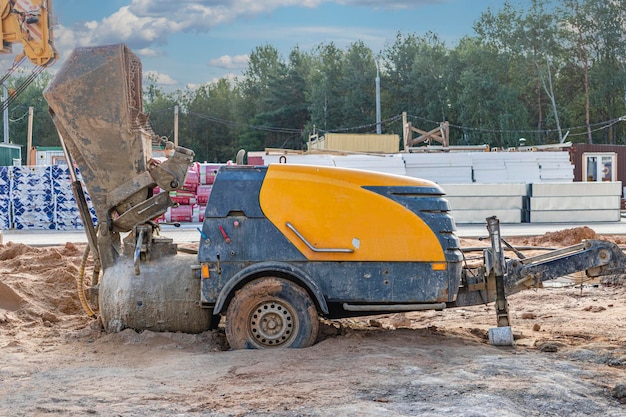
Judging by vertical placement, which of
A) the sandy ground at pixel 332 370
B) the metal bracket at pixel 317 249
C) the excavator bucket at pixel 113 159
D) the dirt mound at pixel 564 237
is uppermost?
the excavator bucket at pixel 113 159

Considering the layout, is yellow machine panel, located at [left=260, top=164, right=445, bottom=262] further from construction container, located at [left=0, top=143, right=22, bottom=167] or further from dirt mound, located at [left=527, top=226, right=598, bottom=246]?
construction container, located at [left=0, top=143, right=22, bottom=167]

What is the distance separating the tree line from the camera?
6234 cm

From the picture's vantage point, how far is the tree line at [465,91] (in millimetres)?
62344

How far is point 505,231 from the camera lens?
24.2 m

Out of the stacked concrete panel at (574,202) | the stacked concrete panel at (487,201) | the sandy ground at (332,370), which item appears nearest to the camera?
the sandy ground at (332,370)

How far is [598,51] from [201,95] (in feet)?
117

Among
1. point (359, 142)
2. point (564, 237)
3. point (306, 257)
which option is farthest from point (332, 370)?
point (359, 142)

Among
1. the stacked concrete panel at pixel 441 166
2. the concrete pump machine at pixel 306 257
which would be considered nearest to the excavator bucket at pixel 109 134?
the concrete pump machine at pixel 306 257

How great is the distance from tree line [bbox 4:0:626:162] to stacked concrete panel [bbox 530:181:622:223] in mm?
28194

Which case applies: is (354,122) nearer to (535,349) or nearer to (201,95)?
(201,95)

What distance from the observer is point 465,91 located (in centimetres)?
6303

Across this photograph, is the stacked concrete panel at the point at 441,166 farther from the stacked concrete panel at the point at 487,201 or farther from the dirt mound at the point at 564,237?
the dirt mound at the point at 564,237

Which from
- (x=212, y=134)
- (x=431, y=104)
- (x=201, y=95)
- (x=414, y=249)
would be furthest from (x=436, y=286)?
(x=201, y=95)

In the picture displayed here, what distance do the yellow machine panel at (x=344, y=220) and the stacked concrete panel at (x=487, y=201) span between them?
20.0 metres
